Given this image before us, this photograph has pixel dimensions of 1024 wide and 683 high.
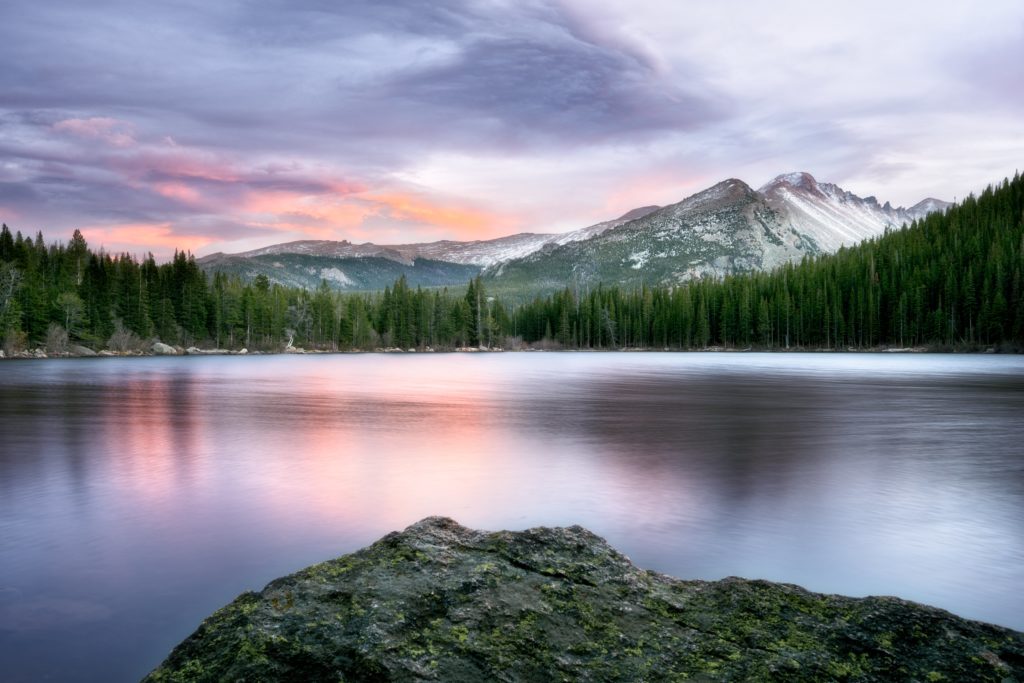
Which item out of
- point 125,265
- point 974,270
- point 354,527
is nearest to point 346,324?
point 125,265

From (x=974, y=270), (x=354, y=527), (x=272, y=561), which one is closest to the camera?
(x=272, y=561)

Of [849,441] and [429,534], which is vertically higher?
[429,534]

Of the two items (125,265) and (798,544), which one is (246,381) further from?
(125,265)

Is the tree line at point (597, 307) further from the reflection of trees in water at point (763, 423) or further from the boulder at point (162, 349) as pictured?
the reflection of trees in water at point (763, 423)

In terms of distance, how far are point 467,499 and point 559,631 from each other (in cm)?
937

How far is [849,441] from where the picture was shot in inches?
830

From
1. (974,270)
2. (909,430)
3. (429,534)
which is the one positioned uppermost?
(974,270)

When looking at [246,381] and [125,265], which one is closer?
[246,381]

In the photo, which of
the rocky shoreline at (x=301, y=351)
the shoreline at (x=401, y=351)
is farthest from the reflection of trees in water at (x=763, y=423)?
the rocky shoreline at (x=301, y=351)

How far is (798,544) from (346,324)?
15237 centimetres

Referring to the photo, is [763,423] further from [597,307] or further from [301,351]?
[597,307]

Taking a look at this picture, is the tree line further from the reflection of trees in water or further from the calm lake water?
the calm lake water

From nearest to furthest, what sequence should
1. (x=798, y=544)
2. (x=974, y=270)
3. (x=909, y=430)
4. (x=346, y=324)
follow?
(x=798, y=544)
(x=909, y=430)
(x=974, y=270)
(x=346, y=324)

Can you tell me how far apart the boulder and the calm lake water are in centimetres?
10439
